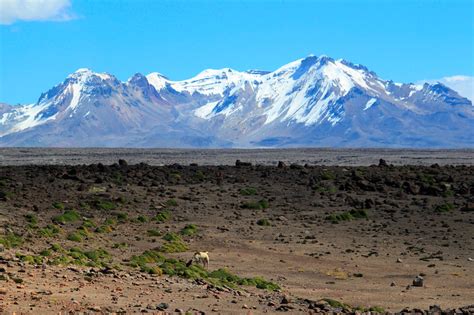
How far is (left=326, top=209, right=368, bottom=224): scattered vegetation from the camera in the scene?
4453 cm

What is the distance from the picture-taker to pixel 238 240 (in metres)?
38.0

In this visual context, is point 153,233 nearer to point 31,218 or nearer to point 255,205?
point 31,218

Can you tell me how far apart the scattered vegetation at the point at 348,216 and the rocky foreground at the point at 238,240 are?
0.34 feet

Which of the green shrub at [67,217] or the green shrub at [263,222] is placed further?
the green shrub at [263,222]

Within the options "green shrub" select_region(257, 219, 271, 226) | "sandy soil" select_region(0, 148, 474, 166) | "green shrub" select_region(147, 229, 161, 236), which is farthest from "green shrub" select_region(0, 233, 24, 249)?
"sandy soil" select_region(0, 148, 474, 166)

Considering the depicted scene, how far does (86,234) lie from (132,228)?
197 inches

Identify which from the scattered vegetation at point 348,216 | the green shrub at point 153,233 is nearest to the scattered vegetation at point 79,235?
the green shrub at point 153,233

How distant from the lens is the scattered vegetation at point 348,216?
44531 mm

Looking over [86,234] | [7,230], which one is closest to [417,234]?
[86,234]

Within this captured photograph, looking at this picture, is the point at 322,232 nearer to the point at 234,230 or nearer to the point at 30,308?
the point at 234,230

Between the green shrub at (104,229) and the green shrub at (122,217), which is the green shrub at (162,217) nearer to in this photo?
the green shrub at (122,217)

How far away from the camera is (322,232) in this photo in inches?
1629

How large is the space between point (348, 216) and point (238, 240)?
8.96m

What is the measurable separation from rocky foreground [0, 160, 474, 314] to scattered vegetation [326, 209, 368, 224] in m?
0.10
